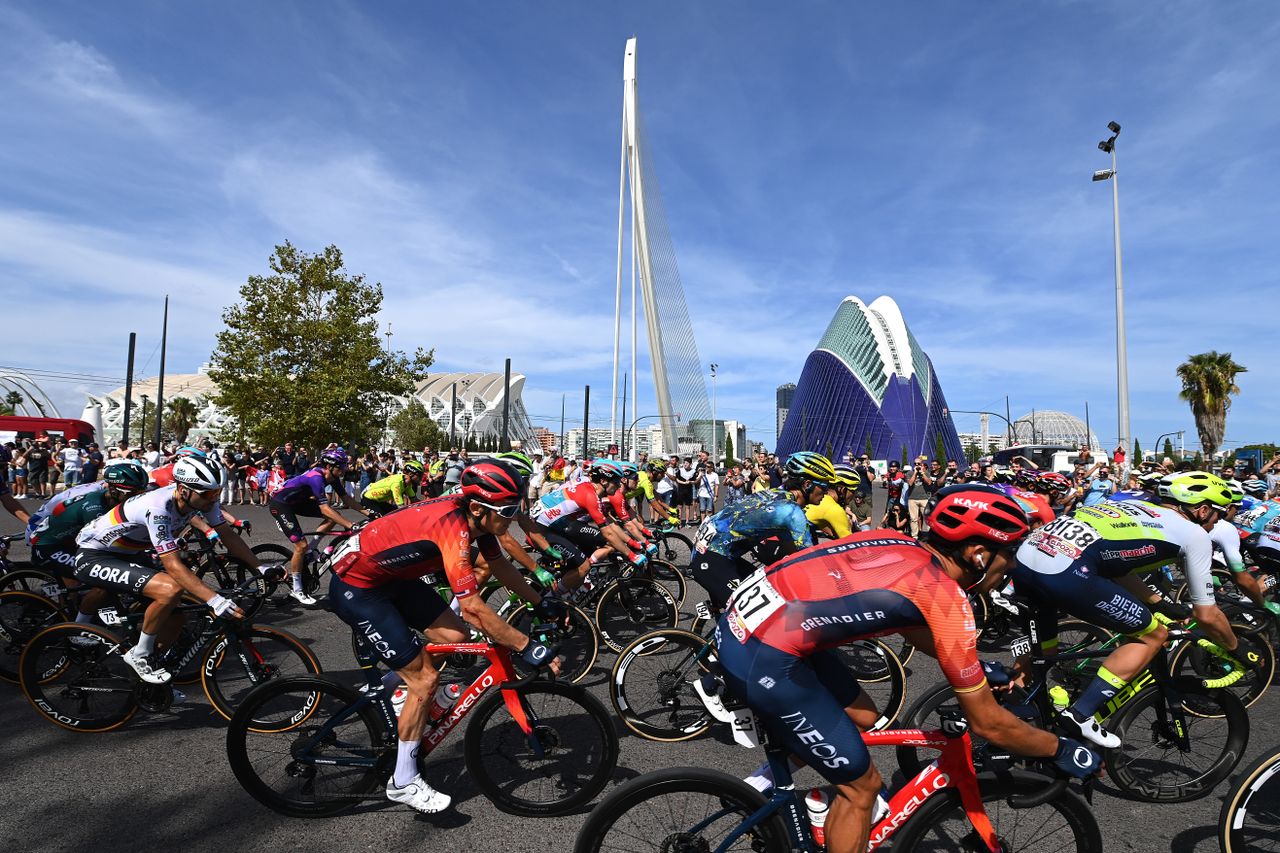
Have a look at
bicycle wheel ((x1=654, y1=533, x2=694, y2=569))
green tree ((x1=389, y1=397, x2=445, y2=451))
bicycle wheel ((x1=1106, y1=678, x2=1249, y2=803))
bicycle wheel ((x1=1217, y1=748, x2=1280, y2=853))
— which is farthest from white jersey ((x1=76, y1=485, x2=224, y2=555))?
green tree ((x1=389, y1=397, x2=445, y2=451))

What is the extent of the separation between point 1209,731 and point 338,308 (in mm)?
27682

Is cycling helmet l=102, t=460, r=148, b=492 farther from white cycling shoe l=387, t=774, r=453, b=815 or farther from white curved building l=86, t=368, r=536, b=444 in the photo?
white curved building l=86, t=368, r=536, b=444

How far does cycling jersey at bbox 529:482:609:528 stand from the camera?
23.8ft

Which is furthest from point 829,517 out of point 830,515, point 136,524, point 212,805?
point 136,524

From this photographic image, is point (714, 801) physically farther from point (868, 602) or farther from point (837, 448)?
point (837, 448)

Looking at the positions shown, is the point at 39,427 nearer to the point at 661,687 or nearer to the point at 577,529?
the point at 577,529

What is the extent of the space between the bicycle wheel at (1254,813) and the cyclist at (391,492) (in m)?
7.83

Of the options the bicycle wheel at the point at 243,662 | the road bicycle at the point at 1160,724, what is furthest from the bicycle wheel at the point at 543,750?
the road bicycle at the point at 1160,724

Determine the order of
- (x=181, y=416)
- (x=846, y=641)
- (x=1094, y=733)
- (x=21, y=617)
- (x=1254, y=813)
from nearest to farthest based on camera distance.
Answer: (x=846, y=641), (x=1254, y=813), (x=1094, y=733), (x=21, y=617), (x=181, y=416)

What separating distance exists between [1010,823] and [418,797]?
2.55 m

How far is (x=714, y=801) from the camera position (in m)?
2.54

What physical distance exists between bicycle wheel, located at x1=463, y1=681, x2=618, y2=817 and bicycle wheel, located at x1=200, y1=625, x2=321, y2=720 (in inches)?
55.6

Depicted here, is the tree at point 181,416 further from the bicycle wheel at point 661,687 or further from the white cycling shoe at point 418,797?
the white cycling shoe at point 418,797

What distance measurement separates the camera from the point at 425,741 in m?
3.66
